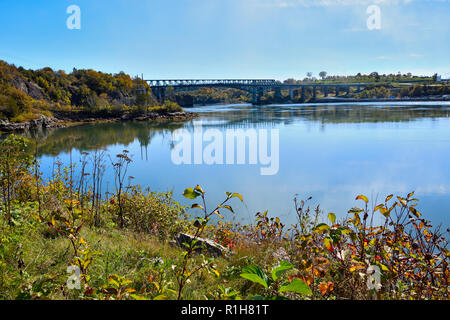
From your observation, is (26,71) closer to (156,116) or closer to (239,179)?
(156,116)

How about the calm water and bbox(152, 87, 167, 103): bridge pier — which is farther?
bbox(152, 87, 167, 103): bridge pier

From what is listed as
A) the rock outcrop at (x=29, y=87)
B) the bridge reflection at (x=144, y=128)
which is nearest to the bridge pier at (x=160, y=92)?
the rock outcrop at (x=29, y=87)

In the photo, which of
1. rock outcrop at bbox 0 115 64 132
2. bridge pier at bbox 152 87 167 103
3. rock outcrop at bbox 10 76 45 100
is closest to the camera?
rock outcrop at bbox 0 115 64 132

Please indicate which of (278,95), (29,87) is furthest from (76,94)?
(278,95)

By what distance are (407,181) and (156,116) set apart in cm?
3496

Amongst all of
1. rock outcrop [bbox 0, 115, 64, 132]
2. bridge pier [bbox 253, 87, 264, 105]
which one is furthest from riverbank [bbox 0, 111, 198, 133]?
bridge pier [bbox 253, 87, 264, 105]

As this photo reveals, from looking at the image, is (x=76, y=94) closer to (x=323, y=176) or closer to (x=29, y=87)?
(x=29, y=87)

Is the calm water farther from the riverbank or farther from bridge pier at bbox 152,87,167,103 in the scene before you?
bridge pier at bbox 152,87,167,103

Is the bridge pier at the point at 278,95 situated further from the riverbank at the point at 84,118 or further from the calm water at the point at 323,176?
the calm water at the point at 323,176

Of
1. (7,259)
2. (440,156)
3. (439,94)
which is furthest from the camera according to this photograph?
(439,94)

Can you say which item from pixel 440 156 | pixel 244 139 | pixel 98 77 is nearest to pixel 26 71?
pixel 98 77
